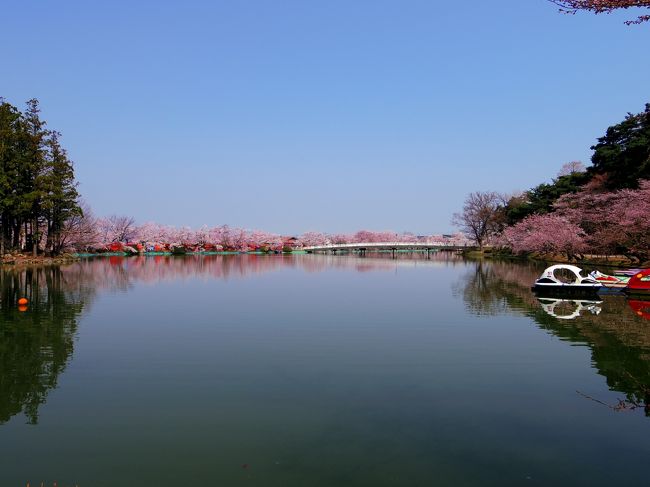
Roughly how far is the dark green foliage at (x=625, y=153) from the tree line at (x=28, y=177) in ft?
182

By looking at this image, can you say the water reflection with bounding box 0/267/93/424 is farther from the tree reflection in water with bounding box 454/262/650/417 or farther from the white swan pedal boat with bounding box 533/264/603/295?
the white swan pedal boat with bounding box 533/264/603/295

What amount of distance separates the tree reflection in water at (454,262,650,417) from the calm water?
12 centimetres

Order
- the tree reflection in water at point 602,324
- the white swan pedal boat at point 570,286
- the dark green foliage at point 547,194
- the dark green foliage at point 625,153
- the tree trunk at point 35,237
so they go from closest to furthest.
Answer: the tree reflection in water at point 602,324 → the white swan pedal boat at point 570,286 → the dark green foliage at point 625,153 → the tree trunk at point 35,237 → the dark green foliage at point 547,194

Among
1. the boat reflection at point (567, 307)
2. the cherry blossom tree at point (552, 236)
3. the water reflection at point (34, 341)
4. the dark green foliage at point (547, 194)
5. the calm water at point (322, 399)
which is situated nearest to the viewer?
the calm water at point (322, 399)

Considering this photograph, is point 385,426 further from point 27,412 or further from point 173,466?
point 27,412

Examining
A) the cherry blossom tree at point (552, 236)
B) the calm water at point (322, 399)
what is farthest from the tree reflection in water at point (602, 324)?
the cherry blossom tree at point (552, 236)

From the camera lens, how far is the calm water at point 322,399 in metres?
7.48

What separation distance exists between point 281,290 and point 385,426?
24859mm

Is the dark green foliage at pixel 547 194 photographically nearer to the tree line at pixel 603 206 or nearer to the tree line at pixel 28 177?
the tree line at pixel 603 206

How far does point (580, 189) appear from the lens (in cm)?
6397

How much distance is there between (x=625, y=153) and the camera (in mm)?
47531

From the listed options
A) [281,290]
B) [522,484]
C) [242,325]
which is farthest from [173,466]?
[281,290]

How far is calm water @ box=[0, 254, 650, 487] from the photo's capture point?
7477mm

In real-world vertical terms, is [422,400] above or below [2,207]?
below
